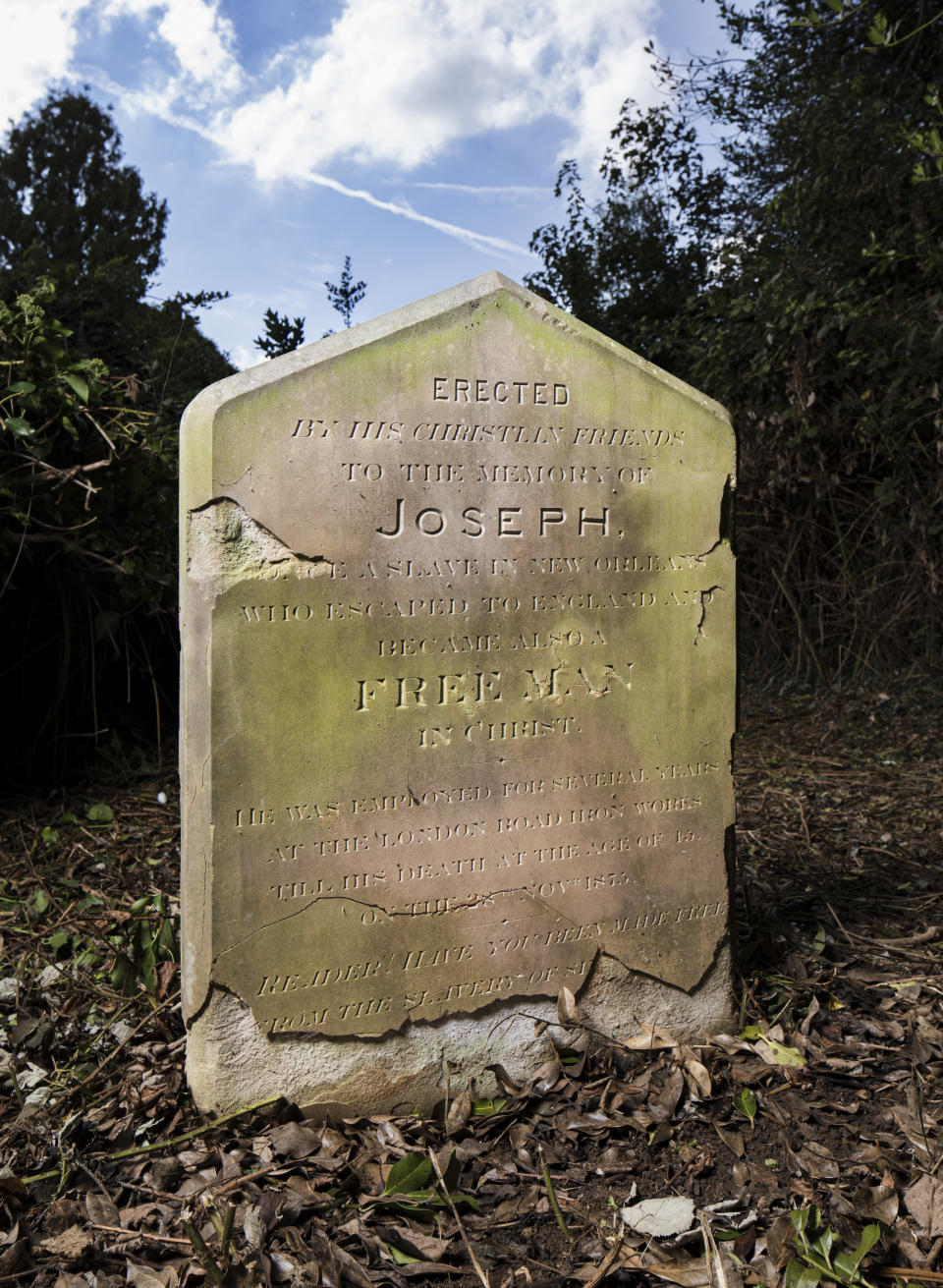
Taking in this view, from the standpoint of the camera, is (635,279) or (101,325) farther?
(635,279)

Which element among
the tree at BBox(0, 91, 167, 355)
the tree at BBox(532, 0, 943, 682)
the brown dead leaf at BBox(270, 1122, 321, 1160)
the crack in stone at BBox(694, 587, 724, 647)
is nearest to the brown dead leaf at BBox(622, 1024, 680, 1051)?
the brown dead leaf at BBox(270, 1122, 321, 1160)

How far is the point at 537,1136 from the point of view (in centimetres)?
239

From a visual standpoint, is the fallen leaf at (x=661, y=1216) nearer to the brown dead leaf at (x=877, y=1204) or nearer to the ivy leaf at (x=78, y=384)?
the brown dead leaf at (x=877, y=1204)

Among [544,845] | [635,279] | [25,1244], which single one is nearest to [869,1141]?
[544,845]

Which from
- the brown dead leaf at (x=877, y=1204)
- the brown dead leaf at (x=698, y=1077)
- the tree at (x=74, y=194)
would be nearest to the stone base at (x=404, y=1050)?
the brown dead leaf at (x=698, y=1077)

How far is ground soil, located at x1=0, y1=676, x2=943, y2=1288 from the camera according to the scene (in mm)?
1949

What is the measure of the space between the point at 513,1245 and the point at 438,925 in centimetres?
76

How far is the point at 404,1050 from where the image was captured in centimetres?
252

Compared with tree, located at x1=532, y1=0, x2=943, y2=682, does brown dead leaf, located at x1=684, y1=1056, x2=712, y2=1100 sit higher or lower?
lower

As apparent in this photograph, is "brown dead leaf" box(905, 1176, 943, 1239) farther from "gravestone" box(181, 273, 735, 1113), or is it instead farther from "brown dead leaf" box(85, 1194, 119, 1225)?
"brown dead leaf" box(85, 1194, 119, 1225)

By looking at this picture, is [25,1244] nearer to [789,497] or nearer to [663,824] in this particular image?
[663,824]

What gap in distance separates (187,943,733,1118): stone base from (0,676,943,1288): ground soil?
0.18ft

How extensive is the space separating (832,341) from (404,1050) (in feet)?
19.8

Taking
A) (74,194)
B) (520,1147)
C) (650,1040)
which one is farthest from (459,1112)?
(74,194)
